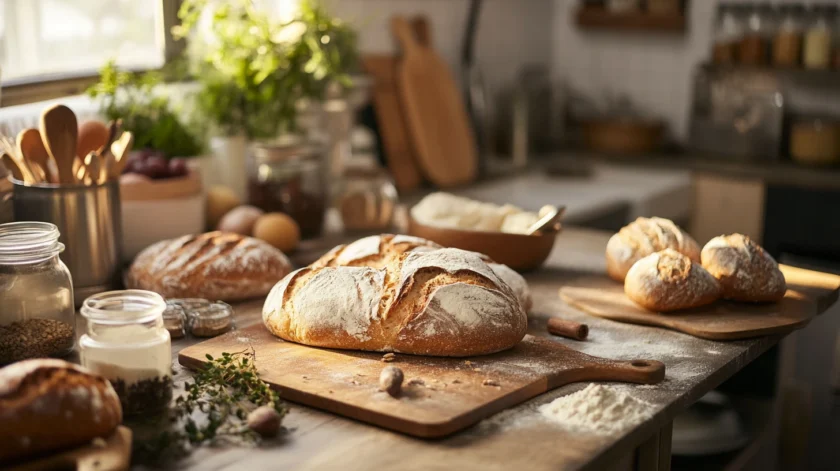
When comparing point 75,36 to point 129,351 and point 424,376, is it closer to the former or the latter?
point 129,351

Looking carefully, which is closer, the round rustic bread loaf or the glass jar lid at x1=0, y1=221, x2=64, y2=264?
the glass jar lid at x1=0, y1=221, x2=64, y2=264

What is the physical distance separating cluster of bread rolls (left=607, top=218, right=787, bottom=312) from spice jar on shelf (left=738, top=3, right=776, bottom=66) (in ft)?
6.93

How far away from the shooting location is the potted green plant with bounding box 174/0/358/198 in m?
2.18

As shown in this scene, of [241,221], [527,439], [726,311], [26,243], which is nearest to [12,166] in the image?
[26,243]

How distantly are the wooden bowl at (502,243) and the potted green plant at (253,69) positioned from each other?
22.6 inches

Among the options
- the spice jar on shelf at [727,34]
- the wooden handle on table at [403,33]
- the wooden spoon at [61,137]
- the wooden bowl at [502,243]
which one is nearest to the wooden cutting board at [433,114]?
the wooden handle on table at [403,33]

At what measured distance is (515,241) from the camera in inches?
71.6

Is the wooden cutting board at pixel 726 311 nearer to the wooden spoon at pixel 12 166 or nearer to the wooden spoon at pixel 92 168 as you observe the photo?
the wooden spoon at pixel 92 168

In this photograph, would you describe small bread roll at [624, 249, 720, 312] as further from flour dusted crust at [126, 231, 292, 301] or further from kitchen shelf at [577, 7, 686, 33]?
kitchen shelf at [577, 7, 686, 33]

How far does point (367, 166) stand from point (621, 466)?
Answer: 3.79 ft

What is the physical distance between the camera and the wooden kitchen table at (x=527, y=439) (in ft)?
3.50

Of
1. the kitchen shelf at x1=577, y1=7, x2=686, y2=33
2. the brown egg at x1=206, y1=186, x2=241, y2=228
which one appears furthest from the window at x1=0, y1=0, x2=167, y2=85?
the kitchen shelf at x1=577, y1=7, x2=686, y2=33

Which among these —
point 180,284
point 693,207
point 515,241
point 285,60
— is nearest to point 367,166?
point 285,60

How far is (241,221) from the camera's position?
2.00m
